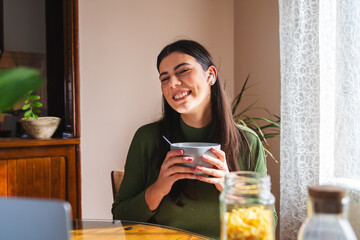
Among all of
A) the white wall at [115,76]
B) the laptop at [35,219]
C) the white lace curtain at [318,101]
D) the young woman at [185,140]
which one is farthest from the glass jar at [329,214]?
the white wall at [115,76]

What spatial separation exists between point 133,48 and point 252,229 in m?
2.43

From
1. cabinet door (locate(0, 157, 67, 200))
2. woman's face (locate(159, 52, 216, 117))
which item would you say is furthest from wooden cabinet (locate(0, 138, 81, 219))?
woman's face (locate(159, 52, 216, 117))

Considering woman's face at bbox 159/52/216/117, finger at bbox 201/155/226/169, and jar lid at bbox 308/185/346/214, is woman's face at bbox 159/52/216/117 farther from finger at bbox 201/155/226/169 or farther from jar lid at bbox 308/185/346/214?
jar lid at bbox 308/185/346/214

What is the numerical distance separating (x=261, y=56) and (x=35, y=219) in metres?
2.69

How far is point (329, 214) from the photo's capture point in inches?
17.4

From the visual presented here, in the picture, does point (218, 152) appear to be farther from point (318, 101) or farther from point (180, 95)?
point (318, 101)

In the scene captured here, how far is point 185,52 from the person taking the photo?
1336 mm

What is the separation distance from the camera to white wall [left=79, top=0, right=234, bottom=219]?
2604 mm

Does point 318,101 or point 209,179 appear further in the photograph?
point 318,101

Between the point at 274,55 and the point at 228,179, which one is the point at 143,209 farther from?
the point at 274,55

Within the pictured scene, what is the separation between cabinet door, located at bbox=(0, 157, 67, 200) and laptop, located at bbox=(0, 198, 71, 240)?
5.90 ft

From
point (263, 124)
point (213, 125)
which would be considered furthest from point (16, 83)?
point (263, 124)

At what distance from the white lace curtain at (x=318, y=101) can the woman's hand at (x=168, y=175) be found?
1.25 metres

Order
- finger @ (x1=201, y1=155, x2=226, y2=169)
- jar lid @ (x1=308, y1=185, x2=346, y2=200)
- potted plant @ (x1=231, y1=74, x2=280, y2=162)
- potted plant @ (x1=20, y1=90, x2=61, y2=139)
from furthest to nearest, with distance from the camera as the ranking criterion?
potted plant @ (x1=231, y1=74, x2=280, y2=162) → potted plant @ (x1=20, y1=90, x2=61, y2=139) → finger @ (x1=201, y1=155, x2=226, y2=169) → jar lid @ (x1=308, y1=185, x2=346, y2=200)
